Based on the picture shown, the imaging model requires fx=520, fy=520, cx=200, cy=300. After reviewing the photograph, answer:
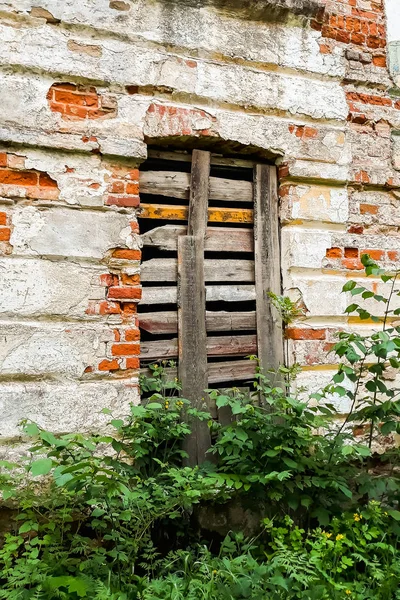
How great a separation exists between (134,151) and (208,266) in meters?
0.85

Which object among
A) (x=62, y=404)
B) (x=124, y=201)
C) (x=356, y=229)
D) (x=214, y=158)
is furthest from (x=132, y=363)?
(x=356, y=229)

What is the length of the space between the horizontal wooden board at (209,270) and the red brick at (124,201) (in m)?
0.37

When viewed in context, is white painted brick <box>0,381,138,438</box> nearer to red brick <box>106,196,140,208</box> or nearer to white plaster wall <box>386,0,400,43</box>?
red brick <box>106,196,140,208</box>

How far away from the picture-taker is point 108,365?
295 centimetres

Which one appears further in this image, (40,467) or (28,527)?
(28,527)

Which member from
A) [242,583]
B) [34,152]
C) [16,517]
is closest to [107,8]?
[34,152]

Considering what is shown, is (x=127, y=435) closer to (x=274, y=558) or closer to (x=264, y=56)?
(x=274, y=558)

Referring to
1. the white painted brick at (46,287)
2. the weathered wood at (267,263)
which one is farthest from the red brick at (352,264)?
the white painted brick at (46,287)

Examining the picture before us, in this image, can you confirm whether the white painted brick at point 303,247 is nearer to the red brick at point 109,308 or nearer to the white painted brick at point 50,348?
the red brick at point 109,308

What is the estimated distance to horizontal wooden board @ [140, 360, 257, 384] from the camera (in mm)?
3301

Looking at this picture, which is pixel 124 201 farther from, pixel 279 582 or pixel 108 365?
pixel 279 582

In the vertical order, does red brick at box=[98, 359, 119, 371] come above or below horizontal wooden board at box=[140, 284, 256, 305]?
below

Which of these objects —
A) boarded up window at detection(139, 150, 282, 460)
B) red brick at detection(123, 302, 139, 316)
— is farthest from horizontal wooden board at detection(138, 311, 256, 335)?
red brick at detection(123, 302, 139, 316)

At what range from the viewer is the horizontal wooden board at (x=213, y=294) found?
322 cm
